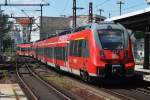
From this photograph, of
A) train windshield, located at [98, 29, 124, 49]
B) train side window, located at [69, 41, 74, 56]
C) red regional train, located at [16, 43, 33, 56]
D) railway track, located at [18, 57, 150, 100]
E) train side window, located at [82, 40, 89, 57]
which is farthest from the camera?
red regional train, located at [16, 43, 33, 56]

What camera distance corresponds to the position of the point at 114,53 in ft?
77.3

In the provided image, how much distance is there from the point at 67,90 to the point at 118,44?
3314mm

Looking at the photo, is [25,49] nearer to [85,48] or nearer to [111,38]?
[85,48]

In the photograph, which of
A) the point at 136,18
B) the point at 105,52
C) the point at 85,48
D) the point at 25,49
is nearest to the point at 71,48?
the point at 85,48

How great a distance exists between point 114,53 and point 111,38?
0.82 meters

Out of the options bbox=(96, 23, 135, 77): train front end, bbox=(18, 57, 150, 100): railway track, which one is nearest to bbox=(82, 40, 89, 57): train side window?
bbox=(96, 23, 135, 77): train front end

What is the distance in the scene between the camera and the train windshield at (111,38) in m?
23.8

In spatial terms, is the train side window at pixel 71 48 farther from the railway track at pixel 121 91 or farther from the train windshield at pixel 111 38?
the train windshield at pixel 111 38

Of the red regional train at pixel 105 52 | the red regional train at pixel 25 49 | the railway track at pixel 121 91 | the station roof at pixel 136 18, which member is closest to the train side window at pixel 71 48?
the red regional train at pixel 105 52

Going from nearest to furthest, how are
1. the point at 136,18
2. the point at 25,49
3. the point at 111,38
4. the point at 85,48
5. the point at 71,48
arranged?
the point at 111,38
the point at 85,48
the point at 71,48
the point at 136,18
the point at 25,49

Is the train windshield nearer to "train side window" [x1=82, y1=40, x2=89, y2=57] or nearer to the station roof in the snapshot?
"train side window" [x1=82, y1=40, x2=89, y2=57]

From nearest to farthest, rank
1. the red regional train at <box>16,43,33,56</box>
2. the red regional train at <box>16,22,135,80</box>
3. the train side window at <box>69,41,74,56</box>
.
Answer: the red regional train at <box>16,22,135,80</box>
the train side window at <box>69,41,74,56</box>
the red regional train at <box>16,43,33,56</box>

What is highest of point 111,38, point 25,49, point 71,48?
point 111,38

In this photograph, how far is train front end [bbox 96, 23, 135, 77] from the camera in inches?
918
